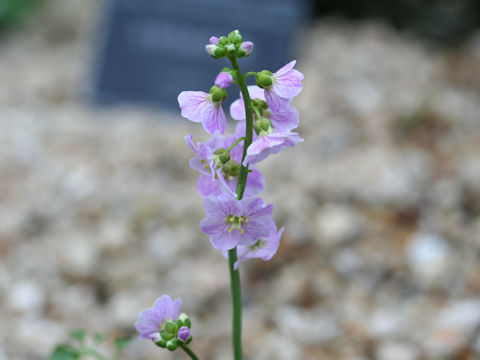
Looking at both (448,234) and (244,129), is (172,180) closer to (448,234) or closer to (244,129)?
(448,234)

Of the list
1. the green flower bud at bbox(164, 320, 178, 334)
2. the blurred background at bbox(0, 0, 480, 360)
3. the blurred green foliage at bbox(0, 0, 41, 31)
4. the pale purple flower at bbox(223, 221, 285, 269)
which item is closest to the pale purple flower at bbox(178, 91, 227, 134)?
the pale purple flower at bbox(223, 221, 285, 269)

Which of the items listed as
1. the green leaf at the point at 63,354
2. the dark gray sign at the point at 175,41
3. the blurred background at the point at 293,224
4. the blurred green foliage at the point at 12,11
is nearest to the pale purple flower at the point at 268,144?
the green leaf at the point at 63,354

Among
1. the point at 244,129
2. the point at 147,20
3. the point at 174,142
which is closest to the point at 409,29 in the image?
the point at 147,20

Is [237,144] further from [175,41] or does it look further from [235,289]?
[175,41]

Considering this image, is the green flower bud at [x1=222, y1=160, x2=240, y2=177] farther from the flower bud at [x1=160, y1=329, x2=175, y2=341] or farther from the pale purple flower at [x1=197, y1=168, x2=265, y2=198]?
the flower bud at [x1=160, y1=329, x2=175, y2=341]

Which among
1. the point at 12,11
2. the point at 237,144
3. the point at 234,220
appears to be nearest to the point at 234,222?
the point at 234,220
